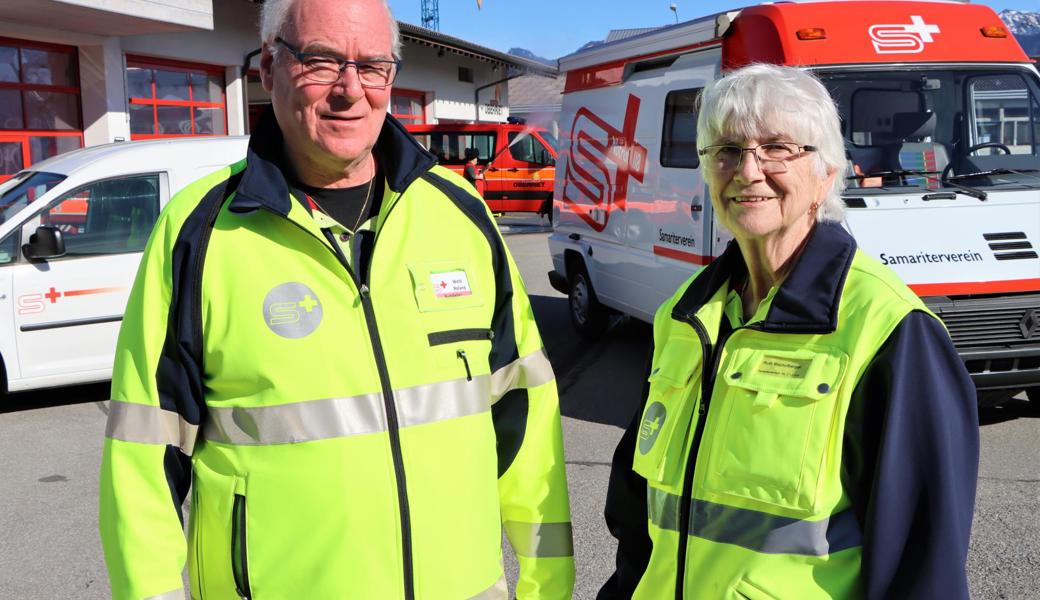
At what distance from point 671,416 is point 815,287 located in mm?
410

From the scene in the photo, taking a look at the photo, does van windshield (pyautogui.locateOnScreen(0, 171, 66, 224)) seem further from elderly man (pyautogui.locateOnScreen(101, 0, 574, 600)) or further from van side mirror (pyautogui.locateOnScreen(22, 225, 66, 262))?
elderly man (pyautogui.locateOnScreen(101, 0, 574, 600))

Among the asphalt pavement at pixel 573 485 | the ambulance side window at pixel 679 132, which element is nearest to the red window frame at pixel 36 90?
the asphalt pavement at pixel 573 485

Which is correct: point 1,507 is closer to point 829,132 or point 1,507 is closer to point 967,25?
point 829,132

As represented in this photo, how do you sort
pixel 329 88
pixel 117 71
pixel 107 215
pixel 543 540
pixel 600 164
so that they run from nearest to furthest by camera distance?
pixel 329 88 → pixel 543 540 → pixel 107 215 → pixel 600 164 → pixel 117 71

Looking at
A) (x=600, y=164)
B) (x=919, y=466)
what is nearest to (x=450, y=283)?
(x=919, y=466)

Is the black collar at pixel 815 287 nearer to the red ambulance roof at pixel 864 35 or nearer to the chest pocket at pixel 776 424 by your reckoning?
the chest pocket at pixel 776 424

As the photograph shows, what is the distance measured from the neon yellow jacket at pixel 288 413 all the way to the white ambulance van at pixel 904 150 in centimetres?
391

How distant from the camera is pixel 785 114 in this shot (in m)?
1.92

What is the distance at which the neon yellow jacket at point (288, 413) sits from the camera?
1.85 m

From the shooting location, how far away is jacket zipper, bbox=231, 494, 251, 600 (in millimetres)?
1851

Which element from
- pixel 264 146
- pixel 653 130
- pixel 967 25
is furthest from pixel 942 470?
pixel 653 130

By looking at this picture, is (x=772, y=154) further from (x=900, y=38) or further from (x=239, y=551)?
(x=900, y=38)

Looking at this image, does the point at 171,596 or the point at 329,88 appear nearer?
the point at 171,596

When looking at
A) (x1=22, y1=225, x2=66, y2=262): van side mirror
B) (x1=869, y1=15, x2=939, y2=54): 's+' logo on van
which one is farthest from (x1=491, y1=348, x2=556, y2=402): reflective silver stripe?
(x1=22, y1=225, x2=66, y2=262): van side mirror
